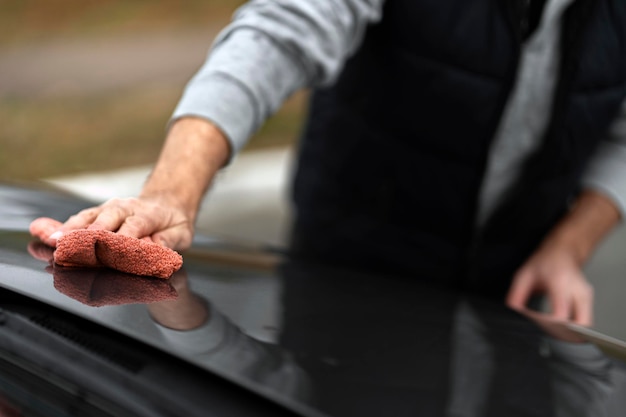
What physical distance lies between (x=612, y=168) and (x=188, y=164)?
3.74 ft

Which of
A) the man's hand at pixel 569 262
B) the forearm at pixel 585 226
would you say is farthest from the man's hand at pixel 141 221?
the forearm at pixel 585 226

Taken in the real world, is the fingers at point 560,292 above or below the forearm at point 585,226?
below

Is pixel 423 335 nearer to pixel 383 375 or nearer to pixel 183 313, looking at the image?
pixel 383 375

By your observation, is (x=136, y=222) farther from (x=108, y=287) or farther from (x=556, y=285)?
(x=556, y=285)

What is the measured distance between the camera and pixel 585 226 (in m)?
1.96

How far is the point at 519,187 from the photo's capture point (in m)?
1.86

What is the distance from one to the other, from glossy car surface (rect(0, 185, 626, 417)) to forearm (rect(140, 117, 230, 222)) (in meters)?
0.16

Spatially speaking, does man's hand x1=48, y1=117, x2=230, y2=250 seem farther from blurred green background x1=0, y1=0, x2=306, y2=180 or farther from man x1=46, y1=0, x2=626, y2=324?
blurred green background x1=0, y1=0, x2=306, y2=180

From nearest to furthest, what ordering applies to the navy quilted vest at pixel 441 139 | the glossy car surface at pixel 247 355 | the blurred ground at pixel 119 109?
1. the glossy car surface at pixel 247 355
2. the navy quilted vest at pixel 441 139
3. the blurred ground at pixel 119 109

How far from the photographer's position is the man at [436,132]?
1433mm

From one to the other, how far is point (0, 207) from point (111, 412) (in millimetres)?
546

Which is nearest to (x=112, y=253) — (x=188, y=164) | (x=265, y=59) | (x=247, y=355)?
(x=247, y=355)

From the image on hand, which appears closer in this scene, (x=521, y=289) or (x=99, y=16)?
(x=521, y=289)

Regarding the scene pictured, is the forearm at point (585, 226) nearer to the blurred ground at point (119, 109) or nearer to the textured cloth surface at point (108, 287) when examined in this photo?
the blurred ground at point (119, 109)
